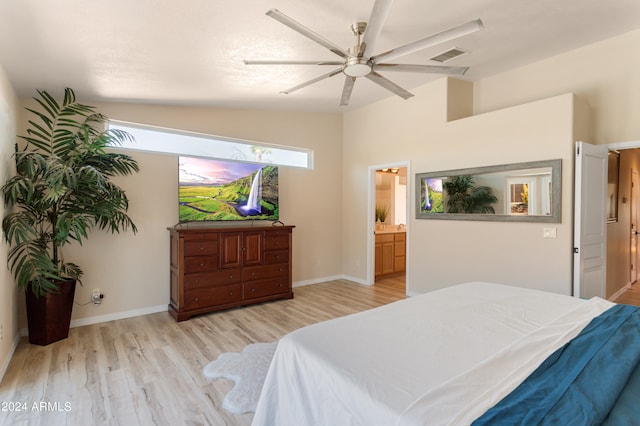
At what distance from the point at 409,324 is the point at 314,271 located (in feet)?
13.1

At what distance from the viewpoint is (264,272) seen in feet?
14.5

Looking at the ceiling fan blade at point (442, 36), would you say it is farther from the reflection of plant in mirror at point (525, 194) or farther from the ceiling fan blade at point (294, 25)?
the reflection of plant in mirror at point (525, 194)

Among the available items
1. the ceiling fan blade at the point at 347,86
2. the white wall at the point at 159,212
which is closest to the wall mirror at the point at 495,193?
the white wall at the point at 159,212

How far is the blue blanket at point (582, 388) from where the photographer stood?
3.18ft

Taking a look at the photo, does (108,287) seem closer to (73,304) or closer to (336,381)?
(73,304)

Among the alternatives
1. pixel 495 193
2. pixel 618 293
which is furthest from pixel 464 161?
pixel 618 293

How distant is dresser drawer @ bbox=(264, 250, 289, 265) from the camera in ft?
14.6

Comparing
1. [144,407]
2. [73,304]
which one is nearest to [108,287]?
[73,304]

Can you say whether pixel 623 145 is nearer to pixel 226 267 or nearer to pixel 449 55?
pixel 449 55

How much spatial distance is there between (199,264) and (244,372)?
1.69m

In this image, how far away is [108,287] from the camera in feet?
12.4

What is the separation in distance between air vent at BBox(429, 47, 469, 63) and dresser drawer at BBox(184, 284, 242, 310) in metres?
3.56

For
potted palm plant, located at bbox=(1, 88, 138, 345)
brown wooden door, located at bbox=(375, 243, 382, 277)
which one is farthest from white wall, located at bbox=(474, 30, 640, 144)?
potted palm plant, located at bbox=(1, 88, 138, 345)

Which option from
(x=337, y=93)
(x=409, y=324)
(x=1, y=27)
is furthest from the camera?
(x=337, y=93)
